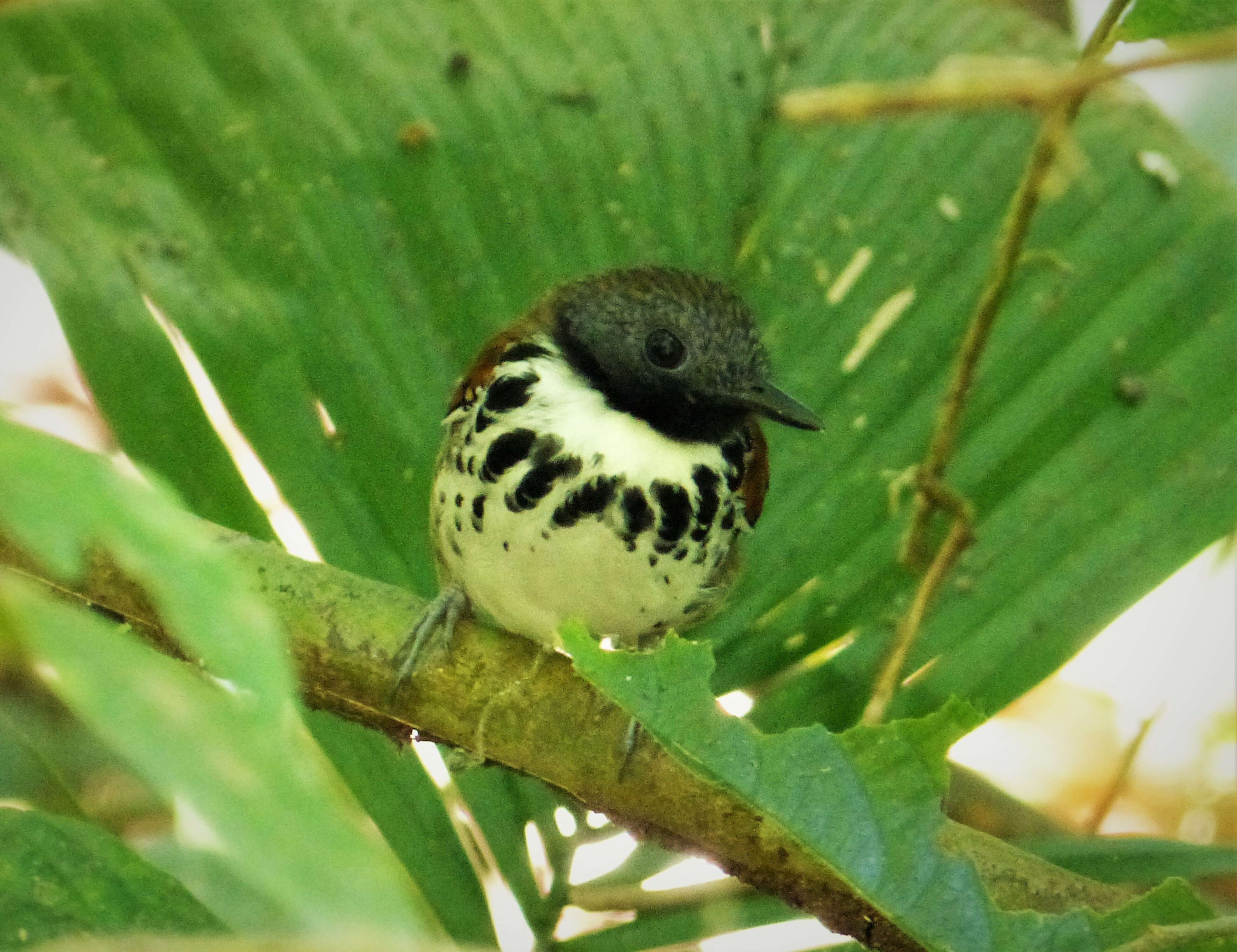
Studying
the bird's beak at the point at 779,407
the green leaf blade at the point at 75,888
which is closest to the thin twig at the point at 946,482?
the bird's beak at the point at 779,407

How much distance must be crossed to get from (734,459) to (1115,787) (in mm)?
611

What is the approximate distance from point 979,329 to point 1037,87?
68cm

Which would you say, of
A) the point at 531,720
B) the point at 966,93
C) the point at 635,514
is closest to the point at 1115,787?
the point at 635,514

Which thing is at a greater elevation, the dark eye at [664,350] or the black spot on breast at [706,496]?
the dark eye at [664,350]

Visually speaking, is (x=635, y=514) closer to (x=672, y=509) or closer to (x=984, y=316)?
(x=672, y=509)

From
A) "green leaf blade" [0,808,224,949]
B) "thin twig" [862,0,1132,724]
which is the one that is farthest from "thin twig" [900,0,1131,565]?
"green leaf blade" [0,808,224,949]

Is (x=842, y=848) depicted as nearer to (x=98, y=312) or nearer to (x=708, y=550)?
(x=708, y=550)

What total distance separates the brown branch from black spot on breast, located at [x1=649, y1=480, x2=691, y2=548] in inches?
6.3

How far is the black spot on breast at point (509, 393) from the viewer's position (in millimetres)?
1011

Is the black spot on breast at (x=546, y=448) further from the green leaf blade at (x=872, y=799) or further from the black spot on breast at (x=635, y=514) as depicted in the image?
the green leaf blade at (x=872, y=799)

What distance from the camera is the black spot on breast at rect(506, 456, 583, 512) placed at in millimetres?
973

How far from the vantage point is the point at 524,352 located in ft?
3.49

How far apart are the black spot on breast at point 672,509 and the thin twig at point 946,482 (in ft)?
0.67

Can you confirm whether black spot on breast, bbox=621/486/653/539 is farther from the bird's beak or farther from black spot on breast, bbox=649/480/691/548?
the bird's beak
